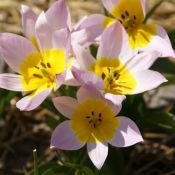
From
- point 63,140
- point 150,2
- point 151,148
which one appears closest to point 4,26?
point 150,2

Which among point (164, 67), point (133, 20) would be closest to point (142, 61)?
point (133, 20)

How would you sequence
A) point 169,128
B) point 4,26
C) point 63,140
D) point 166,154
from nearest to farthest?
point 63,140 < point 169,128 < point 166,154 < point 4,26

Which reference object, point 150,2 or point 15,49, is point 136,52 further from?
point 150,2

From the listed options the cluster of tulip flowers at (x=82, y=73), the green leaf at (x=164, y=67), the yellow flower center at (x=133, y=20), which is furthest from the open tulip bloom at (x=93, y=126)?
the green leaf at (x=164, y=67)

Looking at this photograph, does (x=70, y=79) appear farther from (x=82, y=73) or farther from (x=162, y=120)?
(x=162, y=120)

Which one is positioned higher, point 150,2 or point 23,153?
point 150,2

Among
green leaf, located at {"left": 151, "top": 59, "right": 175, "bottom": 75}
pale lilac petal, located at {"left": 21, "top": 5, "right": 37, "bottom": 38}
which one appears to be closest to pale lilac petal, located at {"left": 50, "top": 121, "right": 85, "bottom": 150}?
pale lilac petal, located at {"left": 21, "top": 5, "right": 37, "bottom": 38}
